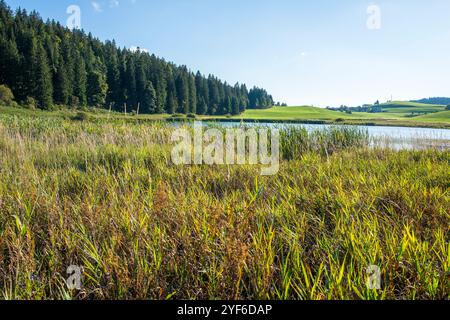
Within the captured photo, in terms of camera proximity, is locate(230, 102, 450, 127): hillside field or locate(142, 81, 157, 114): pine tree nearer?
locate(230, 102, 450, 127): hillside field

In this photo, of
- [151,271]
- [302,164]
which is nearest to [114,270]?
[151,271]

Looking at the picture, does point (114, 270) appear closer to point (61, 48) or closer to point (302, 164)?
point (302, 164)

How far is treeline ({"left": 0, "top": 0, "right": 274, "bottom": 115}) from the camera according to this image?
194 feet

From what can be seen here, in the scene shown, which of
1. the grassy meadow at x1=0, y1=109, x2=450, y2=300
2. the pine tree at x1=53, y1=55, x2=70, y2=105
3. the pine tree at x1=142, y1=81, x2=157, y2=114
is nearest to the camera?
the grassy meadow at x1=0, y1=109, x2=450, y2=300

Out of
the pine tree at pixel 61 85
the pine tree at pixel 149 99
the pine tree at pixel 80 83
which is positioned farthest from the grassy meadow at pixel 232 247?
the pine tree at pixel 149 99

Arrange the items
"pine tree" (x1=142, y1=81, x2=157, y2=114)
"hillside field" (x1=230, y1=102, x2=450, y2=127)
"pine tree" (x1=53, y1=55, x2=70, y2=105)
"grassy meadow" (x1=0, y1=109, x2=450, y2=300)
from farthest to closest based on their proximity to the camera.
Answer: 1. "pine tree" (x1=142, y1=81, x2=157, y2=114)
2. "hillside field" (x1=230, y1=102, x2=450, y2=127)
3. "pine tree" (x1=53, y1=55, x2=70, y2=105)
4. "grassy meadow" (x1=0, y1=109, x2=450, y2=300)

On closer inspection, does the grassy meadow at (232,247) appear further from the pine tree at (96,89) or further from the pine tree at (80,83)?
the pine tree at (96,89)

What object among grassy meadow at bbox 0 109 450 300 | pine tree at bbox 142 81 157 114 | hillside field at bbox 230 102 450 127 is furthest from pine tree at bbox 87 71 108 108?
grassy meadow at bbox 0 109 450 300

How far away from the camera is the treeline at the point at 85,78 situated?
59.1 m

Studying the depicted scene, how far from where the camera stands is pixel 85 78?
6675 cm

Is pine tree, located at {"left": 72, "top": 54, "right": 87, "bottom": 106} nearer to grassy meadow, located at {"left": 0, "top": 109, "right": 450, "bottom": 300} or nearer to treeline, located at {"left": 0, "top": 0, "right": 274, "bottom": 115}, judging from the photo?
treeline, located at {"left": 0, "top": 0, "right": 274, "bottom": 115}

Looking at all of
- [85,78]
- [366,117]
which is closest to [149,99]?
[85,78]

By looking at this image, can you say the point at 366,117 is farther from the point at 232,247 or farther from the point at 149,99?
the point at 232,247
